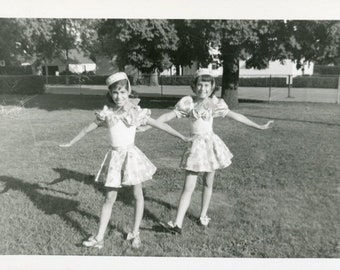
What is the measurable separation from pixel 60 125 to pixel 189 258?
690 cm

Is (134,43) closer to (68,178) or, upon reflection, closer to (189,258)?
(68,178)

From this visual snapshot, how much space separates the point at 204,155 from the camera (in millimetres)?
3277

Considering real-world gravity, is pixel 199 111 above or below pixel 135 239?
above

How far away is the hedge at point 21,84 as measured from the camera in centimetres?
1733

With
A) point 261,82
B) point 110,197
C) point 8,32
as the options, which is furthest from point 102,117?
point 261,82

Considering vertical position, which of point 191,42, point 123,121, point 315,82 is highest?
point 191,42

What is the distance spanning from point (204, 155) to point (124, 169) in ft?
2.39

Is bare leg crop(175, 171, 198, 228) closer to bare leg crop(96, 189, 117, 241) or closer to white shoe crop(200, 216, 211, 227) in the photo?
white shoe crop(200, 216, 211, 227)

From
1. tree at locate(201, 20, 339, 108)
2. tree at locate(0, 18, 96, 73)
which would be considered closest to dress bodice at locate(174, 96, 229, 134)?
tree at locate(201, 20, 339, 108)

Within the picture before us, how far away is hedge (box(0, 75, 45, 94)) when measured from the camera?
1733cm

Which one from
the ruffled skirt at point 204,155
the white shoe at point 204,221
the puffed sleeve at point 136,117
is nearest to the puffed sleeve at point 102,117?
the puffed sleeve at point 136,117

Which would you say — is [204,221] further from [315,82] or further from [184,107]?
[315,82]

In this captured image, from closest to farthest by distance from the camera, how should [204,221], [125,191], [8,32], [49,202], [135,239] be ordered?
[135,239] → [204,221] → [49,202] → [125,191] → [8,32]

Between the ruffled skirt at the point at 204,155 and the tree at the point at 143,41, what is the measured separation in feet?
22.1
